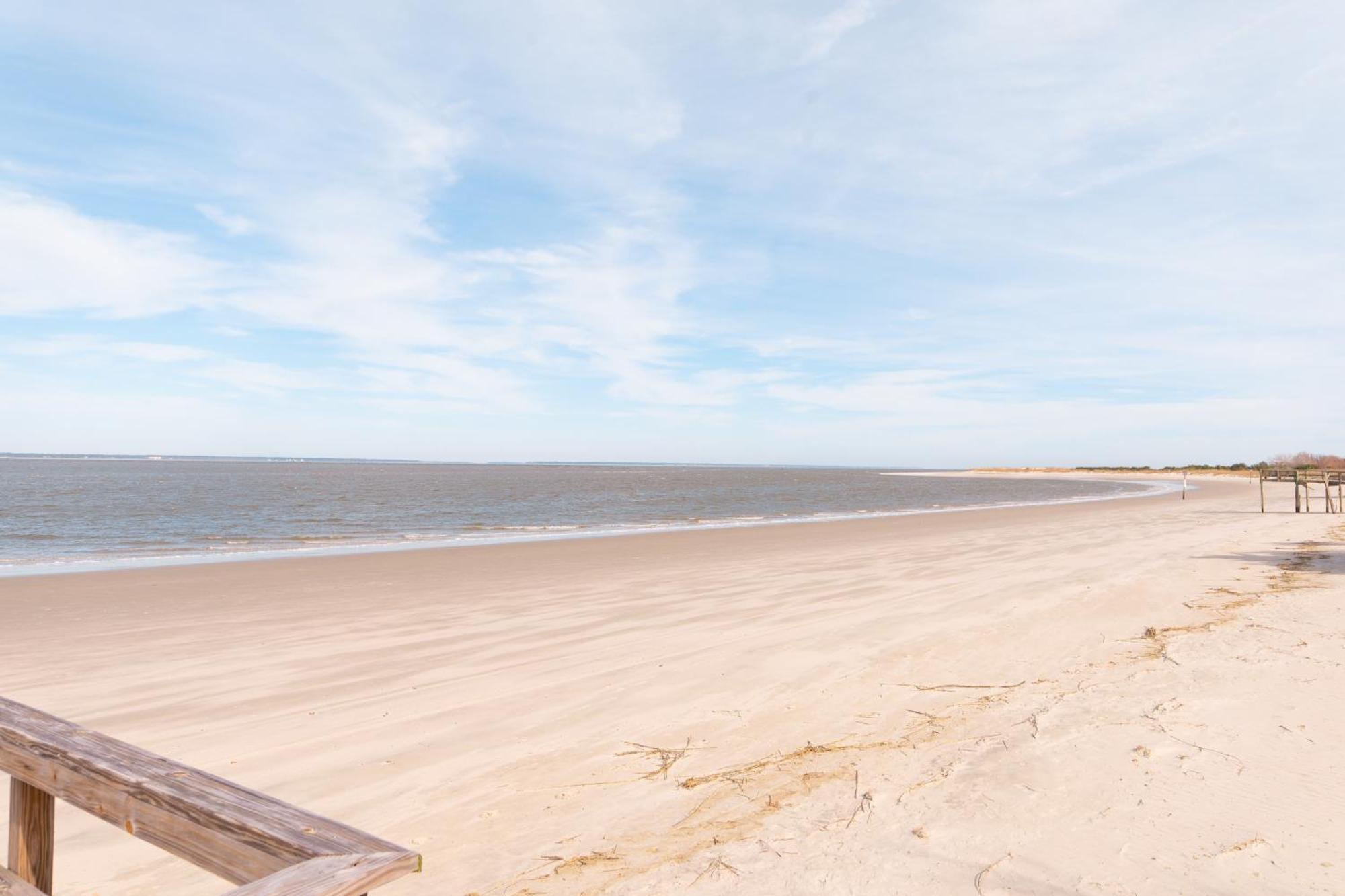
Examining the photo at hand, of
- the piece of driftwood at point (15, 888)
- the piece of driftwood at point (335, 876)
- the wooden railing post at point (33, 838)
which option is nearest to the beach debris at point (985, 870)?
the piece of driftwood at point (335, 876)

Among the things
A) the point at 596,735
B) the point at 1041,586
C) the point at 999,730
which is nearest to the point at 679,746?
the point at 596,735

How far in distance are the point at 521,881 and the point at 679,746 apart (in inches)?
74.2

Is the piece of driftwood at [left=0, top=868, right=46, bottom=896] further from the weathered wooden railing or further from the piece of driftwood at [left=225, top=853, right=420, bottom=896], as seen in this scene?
the piece of driftwood at [left=225, top=853, right=420, bottom=896]

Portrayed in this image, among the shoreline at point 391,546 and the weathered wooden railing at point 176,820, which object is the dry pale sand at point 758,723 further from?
the shoreline at point 391,546

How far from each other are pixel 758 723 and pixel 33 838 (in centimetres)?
437

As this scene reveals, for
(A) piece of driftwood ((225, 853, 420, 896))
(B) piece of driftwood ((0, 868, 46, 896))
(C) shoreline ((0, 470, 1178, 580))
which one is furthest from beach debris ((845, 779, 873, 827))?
(C) shoreline ((0, 470, 1178, 580))

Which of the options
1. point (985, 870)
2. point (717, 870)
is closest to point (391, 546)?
point (717, 870)

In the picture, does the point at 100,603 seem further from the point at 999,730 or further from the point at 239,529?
the point at 239,529

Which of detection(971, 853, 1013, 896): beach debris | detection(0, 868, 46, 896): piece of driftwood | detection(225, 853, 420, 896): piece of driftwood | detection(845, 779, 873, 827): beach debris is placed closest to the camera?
detection(225, 853, 420, 896): piece of driftwood

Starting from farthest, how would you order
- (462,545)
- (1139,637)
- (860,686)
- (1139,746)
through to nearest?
(462,545)
(1139,637)
(860,686)
(1139,746)

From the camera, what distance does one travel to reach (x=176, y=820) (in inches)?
75.0

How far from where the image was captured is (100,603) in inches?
448

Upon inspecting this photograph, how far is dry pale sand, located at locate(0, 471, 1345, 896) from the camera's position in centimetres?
365

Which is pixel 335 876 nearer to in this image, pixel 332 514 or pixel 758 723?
pixel 758 723
